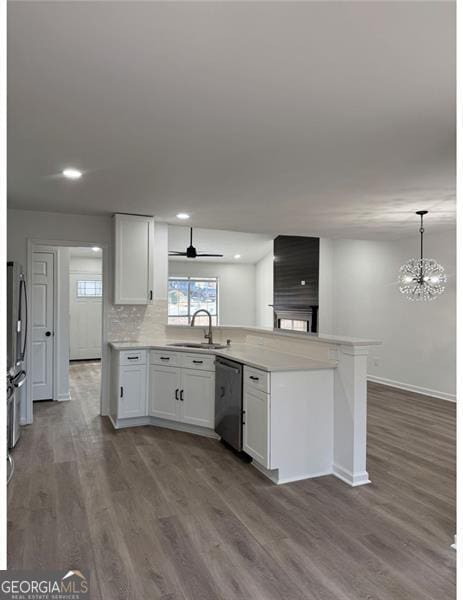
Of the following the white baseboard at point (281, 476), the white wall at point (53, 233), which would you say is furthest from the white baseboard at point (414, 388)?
the white wall at point (53, 233)

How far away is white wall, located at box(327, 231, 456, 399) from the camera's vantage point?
628cm

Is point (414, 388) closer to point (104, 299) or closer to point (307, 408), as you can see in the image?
point (307, 408)

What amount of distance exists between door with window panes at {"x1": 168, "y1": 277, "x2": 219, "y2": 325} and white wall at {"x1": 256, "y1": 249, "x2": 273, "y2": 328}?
1206 mm

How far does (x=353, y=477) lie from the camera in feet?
10.6

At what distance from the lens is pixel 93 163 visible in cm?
318

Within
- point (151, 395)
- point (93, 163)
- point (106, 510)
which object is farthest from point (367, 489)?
point (93, 163)

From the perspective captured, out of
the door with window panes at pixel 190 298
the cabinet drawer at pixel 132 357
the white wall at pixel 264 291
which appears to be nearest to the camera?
the cabinet drawer at pixel 132 357

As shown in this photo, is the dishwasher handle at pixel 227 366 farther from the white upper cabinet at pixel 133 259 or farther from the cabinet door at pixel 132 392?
the white upper cabinet at pixel 133 259

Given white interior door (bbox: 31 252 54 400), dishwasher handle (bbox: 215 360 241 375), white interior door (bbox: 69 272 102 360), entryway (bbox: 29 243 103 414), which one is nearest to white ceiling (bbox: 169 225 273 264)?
white interior door (bbox: 69 272 102 360)

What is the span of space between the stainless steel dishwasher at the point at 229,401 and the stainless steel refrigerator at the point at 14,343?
183 cm

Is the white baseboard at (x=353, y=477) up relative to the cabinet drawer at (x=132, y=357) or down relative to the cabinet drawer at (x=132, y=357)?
down

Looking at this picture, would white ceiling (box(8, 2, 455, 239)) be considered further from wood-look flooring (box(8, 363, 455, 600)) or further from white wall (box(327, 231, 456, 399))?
white wall (box(327, 231, 456, 399))

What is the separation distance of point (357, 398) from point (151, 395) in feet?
7.70

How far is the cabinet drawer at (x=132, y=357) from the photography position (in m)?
4.60
